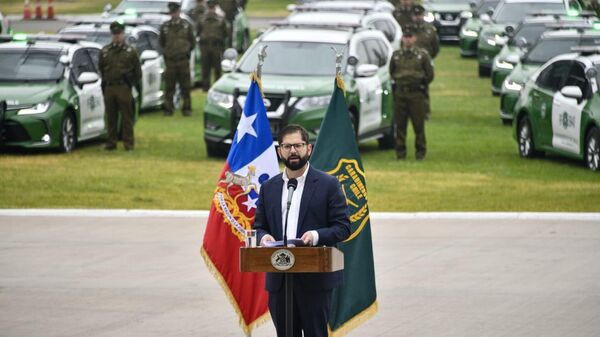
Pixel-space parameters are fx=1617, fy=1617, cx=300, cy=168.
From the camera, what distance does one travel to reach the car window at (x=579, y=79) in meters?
20.9

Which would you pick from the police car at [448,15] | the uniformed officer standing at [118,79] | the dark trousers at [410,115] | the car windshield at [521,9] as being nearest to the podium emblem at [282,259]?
the dark trousers at [410,115]

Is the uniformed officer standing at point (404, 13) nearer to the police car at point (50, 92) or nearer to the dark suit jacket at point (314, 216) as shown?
the police car at point (50, 92)

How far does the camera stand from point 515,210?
17.4 meters

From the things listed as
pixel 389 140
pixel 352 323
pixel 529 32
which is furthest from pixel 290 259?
pixel 529 32

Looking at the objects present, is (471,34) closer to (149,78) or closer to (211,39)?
(211,39)

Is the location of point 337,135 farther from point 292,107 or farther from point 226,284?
point 292,107

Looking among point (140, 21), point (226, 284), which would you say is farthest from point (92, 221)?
point (140, 21)

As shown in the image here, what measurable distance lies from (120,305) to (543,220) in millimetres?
5774

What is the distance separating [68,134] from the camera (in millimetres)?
22547

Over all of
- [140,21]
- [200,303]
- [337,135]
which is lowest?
[140,21]

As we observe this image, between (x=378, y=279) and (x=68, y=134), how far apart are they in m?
10.0

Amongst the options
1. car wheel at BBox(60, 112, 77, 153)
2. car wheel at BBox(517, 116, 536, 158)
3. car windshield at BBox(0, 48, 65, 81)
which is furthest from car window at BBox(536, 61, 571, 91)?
car windshield at BBox(0, 48, 65, 81)

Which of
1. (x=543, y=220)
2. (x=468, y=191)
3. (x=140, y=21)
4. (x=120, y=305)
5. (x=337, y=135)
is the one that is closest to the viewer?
(x=337, y=135)

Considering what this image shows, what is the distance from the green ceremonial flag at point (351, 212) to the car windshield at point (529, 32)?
20000 mm
